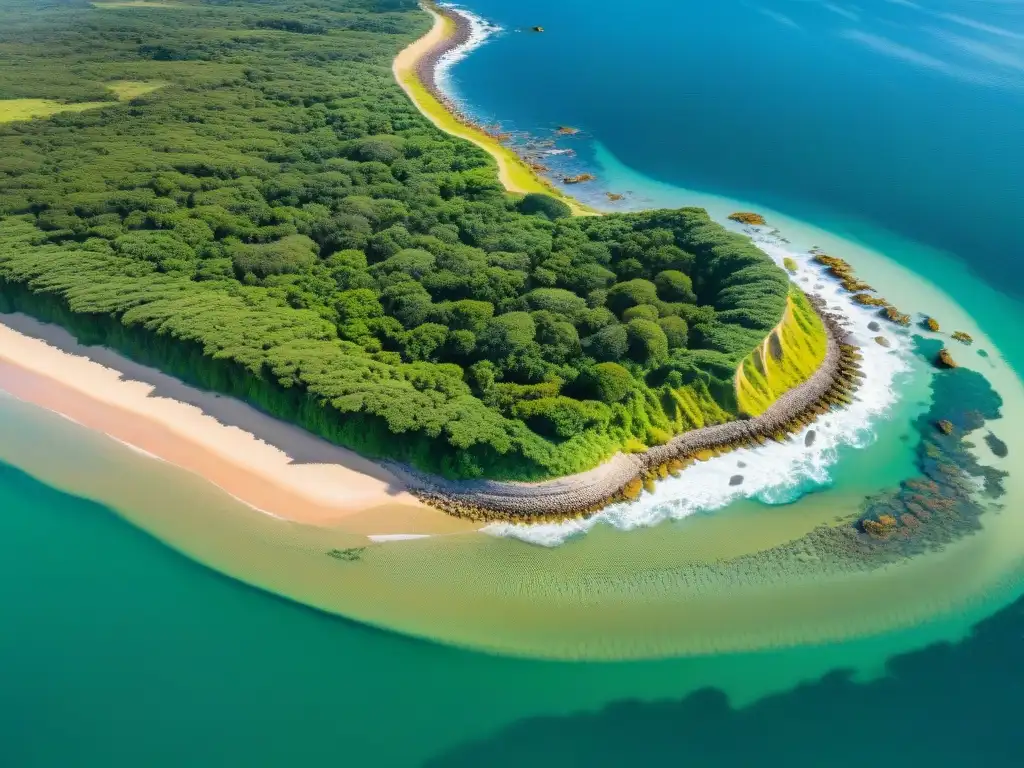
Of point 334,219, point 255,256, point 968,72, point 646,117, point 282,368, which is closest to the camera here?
point 282,368

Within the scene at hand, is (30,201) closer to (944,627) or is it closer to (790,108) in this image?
(944,627)

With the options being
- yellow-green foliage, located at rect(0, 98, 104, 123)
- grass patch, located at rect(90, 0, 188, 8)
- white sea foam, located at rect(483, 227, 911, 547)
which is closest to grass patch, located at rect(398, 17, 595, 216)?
white sea foam, located at rect(483, 227, 911, 547)

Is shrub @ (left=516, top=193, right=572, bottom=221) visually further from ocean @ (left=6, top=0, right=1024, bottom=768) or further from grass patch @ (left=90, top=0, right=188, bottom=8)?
grass patch @ (left=90, top=0, right=188, bottom=8)

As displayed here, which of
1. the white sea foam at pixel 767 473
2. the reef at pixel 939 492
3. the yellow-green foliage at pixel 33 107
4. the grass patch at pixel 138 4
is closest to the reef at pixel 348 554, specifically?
the white sea foam at pixel 767 473

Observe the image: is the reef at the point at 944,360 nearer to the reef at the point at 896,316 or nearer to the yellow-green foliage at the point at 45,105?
the reef at the point at 896,316

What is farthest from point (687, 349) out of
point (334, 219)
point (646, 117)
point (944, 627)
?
point (646, 117)
